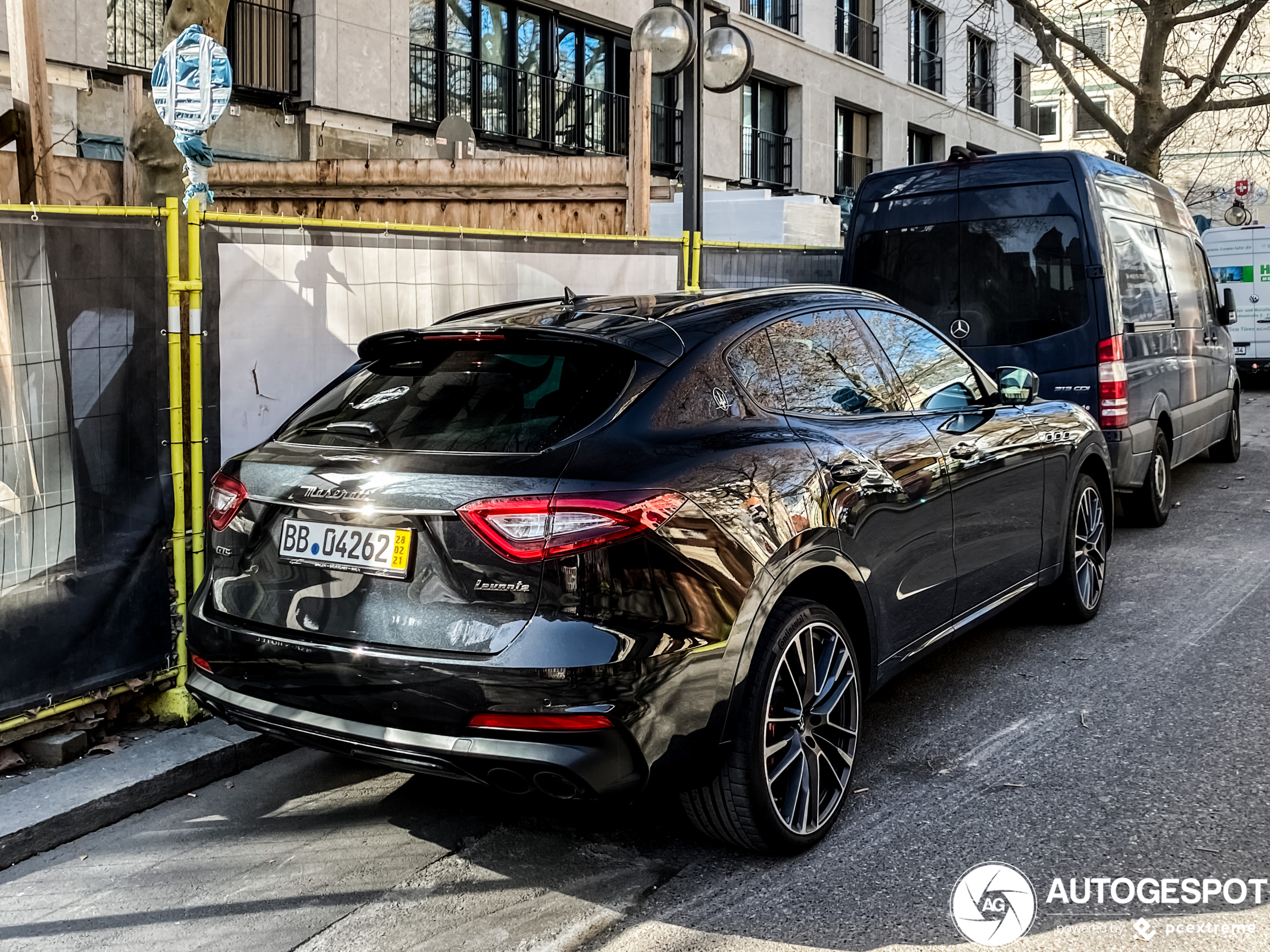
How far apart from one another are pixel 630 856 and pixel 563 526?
1192 millimetres

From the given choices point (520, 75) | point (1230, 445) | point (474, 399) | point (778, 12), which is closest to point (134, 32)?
point (520, 75)

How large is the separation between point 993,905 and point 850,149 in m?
27.7

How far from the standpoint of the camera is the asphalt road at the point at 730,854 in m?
3.32

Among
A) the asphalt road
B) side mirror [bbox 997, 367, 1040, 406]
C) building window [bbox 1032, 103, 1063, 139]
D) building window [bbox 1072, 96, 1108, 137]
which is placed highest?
building window [bbox 1072, 96, 1108, 137]

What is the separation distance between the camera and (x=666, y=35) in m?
8.67

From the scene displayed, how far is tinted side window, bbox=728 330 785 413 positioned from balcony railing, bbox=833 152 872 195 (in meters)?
24.9

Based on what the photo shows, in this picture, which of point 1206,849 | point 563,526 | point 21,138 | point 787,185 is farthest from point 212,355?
point 787,185

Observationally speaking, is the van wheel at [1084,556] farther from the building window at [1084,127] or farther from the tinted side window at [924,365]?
the building window at [1084,127]

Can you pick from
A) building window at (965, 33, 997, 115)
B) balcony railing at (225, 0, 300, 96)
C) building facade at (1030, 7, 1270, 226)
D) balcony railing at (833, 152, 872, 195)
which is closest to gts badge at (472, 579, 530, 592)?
balcony railing at (225, 0, 300, 96)

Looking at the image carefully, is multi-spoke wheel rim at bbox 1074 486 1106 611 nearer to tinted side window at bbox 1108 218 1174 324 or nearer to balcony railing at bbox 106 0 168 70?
tinted side window at bbox 1108 218 1174 324

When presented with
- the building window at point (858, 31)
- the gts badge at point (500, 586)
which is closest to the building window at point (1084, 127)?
the building window at point (858, 31)

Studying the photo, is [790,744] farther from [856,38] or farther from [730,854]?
[856,38]

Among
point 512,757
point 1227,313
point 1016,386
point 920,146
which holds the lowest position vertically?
point 512,757

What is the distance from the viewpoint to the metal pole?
30.0 ft
